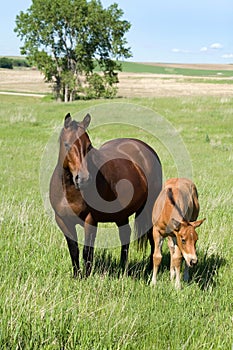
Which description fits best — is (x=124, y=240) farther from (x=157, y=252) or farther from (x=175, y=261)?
(x=175, y=261)

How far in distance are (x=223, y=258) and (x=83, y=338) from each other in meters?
2.76

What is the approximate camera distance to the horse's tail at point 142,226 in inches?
223

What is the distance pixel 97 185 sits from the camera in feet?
15.2

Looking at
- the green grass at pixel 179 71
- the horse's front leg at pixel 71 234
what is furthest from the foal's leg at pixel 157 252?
the green grass at pixel 179 71

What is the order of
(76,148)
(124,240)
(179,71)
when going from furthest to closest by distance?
(179,71)
(124,240)
(76,148)

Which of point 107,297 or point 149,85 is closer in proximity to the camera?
point 107,297

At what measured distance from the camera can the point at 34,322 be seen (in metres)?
3.30

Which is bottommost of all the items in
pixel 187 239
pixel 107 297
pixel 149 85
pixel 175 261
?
pixel 107 297

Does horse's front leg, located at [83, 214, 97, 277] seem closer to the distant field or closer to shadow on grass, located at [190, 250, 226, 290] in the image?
shadow on grass, located at [190, 250, 226, 290]

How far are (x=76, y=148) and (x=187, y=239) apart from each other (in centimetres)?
137

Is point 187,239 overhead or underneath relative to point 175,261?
overhead

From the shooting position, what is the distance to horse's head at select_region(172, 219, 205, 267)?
4293 mm

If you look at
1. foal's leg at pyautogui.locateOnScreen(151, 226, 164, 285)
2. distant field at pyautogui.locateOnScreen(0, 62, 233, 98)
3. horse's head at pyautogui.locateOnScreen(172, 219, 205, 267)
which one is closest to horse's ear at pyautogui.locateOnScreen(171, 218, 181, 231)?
horse's head at pyautogui.locateOnScreen(172, 219, 205, 267)

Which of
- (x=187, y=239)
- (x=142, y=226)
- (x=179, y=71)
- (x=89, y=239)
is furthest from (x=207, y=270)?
(x=179, y=71)
